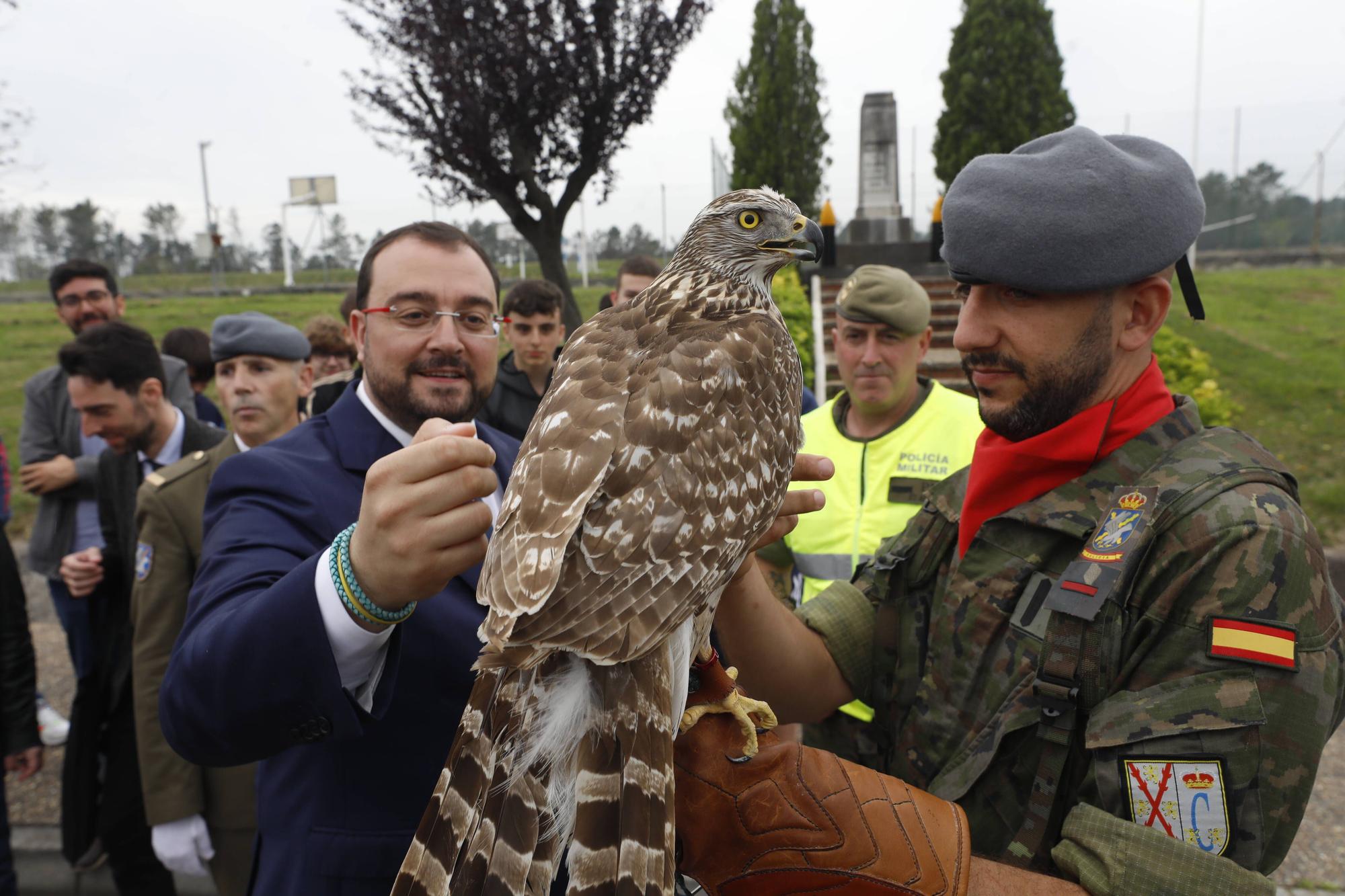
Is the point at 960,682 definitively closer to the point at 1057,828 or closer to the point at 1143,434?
the point at 1057,828

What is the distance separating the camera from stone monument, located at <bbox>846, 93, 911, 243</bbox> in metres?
17.0

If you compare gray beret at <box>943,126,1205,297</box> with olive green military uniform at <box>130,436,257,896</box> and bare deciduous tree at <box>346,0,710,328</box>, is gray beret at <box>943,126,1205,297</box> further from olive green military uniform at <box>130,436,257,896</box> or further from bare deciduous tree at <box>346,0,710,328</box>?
bare deciduous tree at <box>346,0,710,328</box>

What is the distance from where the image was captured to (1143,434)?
6.17ft

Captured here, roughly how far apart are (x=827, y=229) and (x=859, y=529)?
934cm

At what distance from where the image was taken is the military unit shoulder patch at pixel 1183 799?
1427 mm

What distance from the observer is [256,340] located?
4.16m

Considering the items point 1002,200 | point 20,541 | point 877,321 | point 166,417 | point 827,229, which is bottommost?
point 20,541

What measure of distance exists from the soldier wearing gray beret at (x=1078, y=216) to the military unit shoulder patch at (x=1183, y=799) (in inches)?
40.0

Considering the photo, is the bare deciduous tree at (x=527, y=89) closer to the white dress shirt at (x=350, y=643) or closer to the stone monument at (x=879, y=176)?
the stone monument at (x=879, y=176)

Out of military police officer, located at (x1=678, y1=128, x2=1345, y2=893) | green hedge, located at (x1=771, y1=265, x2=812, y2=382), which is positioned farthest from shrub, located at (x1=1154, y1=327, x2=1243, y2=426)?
military police officer, located at (x1=678, y1=128, x2=1345, y2=893)

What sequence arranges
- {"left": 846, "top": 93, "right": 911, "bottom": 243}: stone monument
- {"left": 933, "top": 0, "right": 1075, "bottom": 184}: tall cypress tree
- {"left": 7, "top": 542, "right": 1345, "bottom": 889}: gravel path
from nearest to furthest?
{"left": 7, "top": 542, "right": 1345, "bottom": 889}: gravel path < {"left": 846, "top": 93, "right": 911, "bottom": 243}: stone monument < {"left": 933, "top": 0, "right": 1075, "bottom": 184}: tall cypress tree

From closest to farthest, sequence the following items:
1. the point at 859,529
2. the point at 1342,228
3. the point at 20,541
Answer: the point at 859,529, the point at 20,541, the point at 1342,228

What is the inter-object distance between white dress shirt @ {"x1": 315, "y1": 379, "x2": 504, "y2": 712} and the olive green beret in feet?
9.07

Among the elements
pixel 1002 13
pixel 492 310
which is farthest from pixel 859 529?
pixel 1002 13
